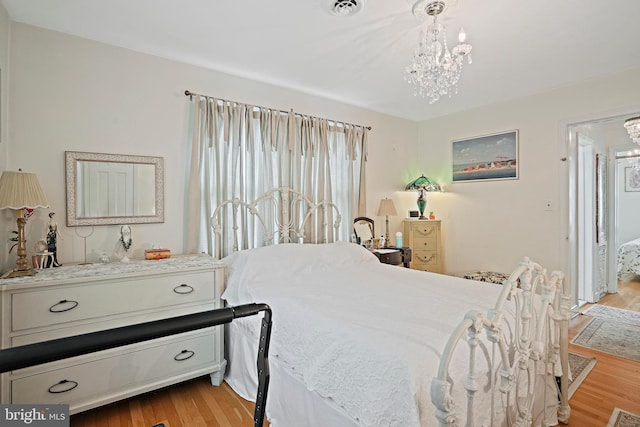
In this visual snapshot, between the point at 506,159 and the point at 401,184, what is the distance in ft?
4.38

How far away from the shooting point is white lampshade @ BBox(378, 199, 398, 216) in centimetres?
416

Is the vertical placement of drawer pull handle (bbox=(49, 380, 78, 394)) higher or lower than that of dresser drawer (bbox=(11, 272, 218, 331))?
lower

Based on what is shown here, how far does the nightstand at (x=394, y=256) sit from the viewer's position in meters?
3.79

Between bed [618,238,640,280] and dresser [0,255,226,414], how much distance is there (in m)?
6.87

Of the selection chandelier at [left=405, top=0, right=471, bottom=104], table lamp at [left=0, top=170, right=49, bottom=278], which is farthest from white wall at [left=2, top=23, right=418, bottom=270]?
chandelier at [left=405, top=0, right=471, bottom=104]

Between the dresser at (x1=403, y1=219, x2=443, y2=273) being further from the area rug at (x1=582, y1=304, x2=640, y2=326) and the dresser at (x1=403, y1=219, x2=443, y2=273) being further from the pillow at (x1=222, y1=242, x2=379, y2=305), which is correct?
the area rug at (x1=582, y1=304, x2=640, y2=326)

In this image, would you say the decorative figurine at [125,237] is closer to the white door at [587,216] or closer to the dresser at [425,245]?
the dresser at [425,245]

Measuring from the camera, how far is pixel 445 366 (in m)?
1.01

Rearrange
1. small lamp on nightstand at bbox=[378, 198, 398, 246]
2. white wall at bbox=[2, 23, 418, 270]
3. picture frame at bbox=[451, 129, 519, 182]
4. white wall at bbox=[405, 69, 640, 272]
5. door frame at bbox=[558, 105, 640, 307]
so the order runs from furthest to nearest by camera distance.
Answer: small lamp on nightstand at bbox=[378, 198, 398, 246], picture frame at bbox=[451, 129, 519, 182], door frame at bbox=[558, 105, 640, 307], white wall at bbox=[405, 69, 640, 272], white wall at bbox=[2, 23, 418, 270]

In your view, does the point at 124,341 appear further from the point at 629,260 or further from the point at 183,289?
the point at 629,260

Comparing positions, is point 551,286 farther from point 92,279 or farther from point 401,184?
point 401,184

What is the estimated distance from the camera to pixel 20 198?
6.33 ft

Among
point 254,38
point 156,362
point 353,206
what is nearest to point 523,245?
point 353,206

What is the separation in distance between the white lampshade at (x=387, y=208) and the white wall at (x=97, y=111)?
81.6 inches
